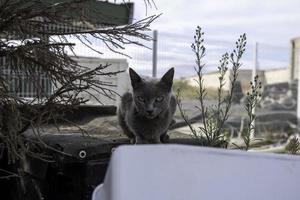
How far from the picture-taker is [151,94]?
477 cm

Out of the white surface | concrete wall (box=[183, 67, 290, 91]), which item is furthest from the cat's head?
concrete wall (box=[183, 67, 290, 91])

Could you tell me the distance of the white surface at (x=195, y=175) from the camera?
1.76 meters

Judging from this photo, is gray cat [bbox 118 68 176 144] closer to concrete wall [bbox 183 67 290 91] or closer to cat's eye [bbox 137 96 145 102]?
cat's eye [bbox 137 96 145 102]

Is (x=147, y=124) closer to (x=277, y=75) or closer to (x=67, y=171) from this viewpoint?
(x=67, y=171)

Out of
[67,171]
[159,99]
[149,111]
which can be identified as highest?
[159,99]

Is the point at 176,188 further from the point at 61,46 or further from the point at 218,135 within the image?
the point at 218,135

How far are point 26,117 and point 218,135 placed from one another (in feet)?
4.87

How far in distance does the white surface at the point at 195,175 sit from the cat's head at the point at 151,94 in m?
2.67

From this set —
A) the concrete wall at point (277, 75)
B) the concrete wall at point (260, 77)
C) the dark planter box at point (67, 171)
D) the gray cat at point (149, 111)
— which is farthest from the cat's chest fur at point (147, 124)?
the concrete wall at point (277, 75)

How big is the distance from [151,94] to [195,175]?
292 centimetres

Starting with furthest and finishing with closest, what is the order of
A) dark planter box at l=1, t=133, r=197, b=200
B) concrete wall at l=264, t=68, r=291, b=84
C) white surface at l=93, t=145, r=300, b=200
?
concrete wall at l=264, t=68, r=291, b=84
dark planter box at l=1, t=133, r=197, b=200
white surface at l=93, t=145, r=300, b=200

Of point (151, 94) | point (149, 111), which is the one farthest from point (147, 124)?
point (151, 94)

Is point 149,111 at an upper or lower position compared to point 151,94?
lower

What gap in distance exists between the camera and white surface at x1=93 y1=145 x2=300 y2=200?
5.76 ft
